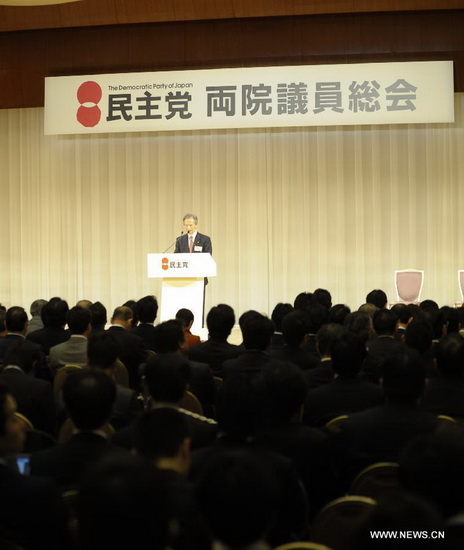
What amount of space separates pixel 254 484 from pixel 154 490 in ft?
0.57

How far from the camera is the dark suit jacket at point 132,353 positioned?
4.70 metres

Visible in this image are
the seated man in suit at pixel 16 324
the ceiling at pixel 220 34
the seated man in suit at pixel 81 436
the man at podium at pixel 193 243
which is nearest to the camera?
the seated man in suit at pixel 81 436

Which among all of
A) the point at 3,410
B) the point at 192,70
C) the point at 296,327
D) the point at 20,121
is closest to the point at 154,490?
the point at 3,410

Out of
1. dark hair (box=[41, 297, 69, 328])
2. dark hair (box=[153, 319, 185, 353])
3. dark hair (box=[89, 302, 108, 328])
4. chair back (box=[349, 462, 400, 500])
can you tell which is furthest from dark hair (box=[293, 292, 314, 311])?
chair back (box=[349, 462, 400, 500])

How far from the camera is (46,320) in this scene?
16.9 ft

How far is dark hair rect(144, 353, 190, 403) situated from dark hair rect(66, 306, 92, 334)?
1951 mm

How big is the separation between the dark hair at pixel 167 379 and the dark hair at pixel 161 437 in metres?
0.66

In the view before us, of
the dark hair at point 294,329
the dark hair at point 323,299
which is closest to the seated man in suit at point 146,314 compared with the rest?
the dark hair at point 294,329

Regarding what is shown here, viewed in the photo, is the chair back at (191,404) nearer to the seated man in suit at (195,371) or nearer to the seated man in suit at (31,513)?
the seated man in suit at (195,371)

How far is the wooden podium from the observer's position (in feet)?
25.4

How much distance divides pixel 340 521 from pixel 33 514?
75cm

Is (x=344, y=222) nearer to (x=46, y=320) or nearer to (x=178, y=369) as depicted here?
(x=46, y=320)

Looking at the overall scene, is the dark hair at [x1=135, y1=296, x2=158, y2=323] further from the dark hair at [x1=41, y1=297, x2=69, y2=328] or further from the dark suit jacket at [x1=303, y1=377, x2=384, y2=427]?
the dark suit jacket at [x1=303, y1=377, x2=384, y2=427]

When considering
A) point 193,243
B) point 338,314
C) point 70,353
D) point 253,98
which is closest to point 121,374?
point 70,353
